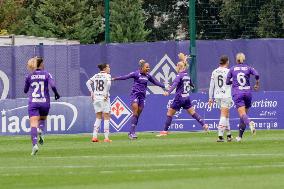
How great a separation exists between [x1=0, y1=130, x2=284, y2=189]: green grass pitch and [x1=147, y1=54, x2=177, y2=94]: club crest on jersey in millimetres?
8312

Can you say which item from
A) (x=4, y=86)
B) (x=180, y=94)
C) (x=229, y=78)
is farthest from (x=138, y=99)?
(x=4, y=86)

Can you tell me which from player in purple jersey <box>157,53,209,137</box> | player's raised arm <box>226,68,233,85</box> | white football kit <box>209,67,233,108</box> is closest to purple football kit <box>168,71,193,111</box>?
player in purple jersey <box>157,53,209,137</box>

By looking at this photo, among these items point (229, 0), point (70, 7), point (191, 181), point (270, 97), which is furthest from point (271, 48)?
point (70, 7)

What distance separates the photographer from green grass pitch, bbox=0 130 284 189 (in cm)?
1493

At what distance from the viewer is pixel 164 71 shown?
35.9 m

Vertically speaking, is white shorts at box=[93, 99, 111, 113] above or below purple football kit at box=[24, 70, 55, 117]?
below

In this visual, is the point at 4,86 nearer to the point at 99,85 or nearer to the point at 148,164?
the point at 99,85

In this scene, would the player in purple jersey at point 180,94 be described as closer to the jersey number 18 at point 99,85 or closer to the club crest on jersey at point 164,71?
the jersey number 18 at point 99,85

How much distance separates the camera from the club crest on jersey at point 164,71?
35906 millimetres

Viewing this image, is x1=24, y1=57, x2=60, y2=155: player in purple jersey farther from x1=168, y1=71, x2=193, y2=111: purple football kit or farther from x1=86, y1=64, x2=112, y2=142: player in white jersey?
x1=168, y1=71, x2=193, y2=111: purple football kit

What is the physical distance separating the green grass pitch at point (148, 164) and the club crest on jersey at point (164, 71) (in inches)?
327

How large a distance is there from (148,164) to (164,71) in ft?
58.0

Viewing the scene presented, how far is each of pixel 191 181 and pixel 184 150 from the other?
745 cm

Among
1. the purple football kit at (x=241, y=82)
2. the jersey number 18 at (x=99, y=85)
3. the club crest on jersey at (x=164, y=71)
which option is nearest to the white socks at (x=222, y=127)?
the purple football kit at (x=241, y=82)
